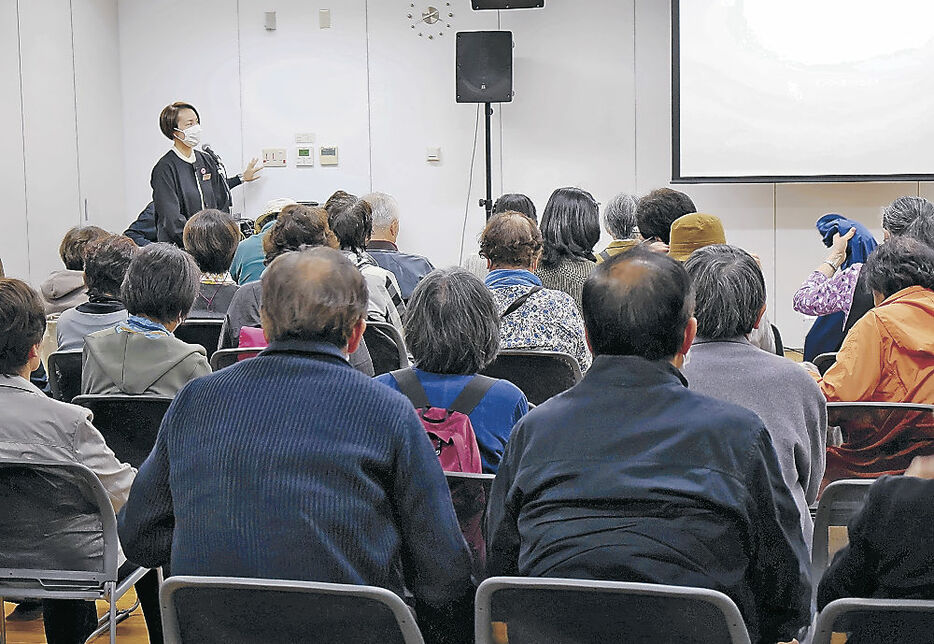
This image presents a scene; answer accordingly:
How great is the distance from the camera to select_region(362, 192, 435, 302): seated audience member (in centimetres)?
502

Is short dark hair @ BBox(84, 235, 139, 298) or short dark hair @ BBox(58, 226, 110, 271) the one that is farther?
short dark hair @ BBox(58, 226, 110, 271)

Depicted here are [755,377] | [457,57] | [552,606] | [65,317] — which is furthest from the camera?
[457,57]

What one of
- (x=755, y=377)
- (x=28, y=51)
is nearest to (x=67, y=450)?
(x=755, y=377)

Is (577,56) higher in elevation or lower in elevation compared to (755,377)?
higher

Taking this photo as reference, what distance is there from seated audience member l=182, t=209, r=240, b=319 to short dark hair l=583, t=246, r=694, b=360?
9.73 feet

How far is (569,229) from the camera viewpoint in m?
4.66

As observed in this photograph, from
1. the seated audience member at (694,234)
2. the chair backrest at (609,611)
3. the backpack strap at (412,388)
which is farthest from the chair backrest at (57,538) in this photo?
the seated audience member at (694,234)

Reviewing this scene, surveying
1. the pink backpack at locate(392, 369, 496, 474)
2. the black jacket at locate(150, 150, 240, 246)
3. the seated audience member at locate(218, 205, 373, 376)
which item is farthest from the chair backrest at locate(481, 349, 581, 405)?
the black jacket at locate(150, 150, 240, 246)

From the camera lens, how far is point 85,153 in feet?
26.3

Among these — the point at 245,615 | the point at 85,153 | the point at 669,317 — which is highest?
the point at 85,153

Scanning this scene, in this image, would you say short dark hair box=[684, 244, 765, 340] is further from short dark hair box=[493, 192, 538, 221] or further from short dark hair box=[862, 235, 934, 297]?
short dark hair box=[493, 192, 538, 221]

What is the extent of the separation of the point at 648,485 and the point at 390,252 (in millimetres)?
3625

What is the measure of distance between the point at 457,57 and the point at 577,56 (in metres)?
1.02

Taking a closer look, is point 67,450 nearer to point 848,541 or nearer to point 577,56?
point 848,541
